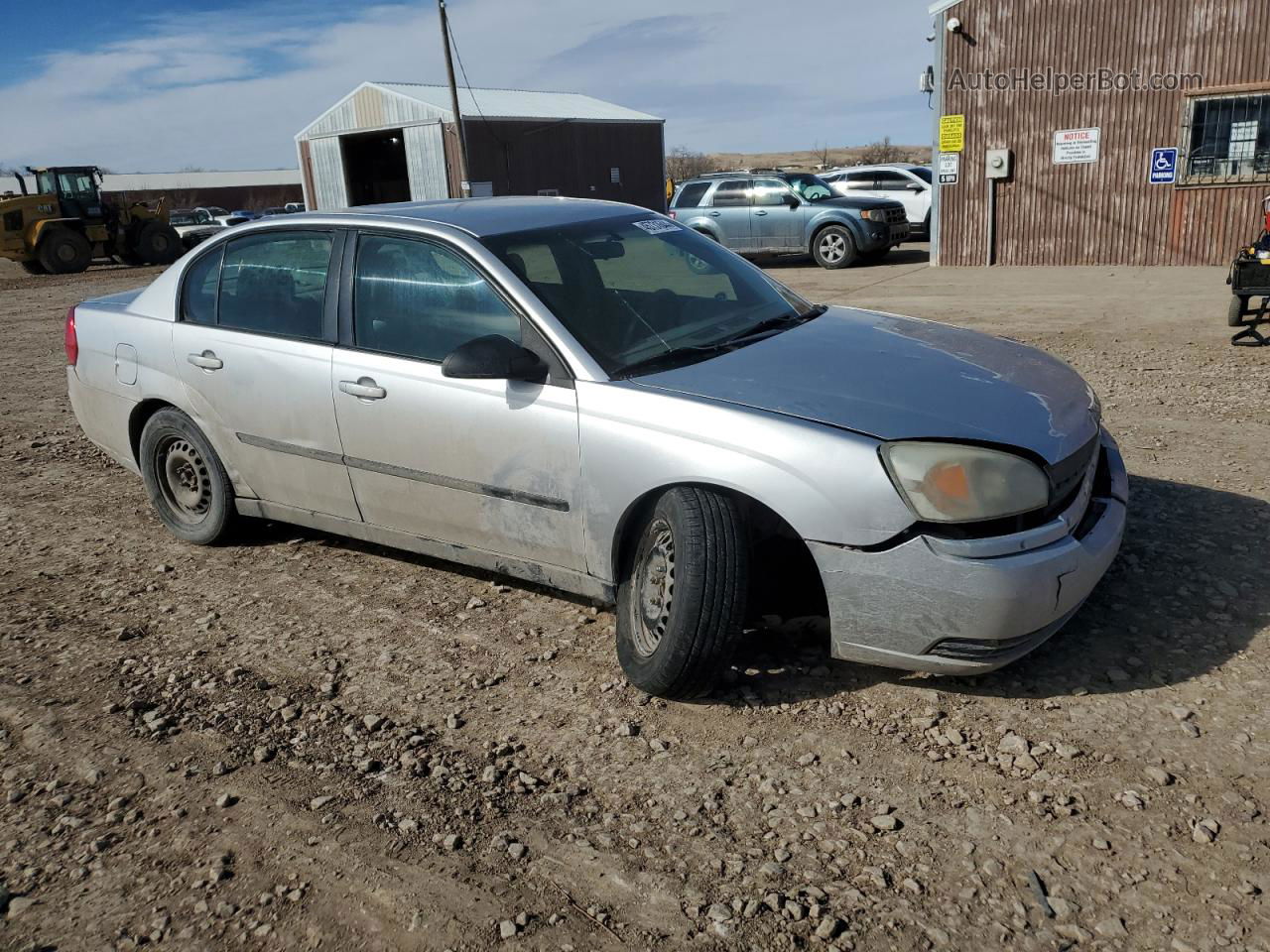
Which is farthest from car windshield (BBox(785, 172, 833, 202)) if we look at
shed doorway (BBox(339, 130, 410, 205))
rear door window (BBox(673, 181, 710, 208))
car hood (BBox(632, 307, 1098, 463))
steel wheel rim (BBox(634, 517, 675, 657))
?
shed doorway (BBox(339, 130, 410, 205))

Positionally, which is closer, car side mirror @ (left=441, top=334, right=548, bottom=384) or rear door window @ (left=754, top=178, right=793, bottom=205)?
car side mirror @ (left=441, top=334, right=548, bottom=384)

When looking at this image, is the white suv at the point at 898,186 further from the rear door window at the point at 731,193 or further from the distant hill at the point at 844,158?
the distant hill at the point at 844,158

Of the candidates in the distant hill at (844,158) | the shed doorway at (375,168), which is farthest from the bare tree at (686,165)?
the shed doorway at (375,168)

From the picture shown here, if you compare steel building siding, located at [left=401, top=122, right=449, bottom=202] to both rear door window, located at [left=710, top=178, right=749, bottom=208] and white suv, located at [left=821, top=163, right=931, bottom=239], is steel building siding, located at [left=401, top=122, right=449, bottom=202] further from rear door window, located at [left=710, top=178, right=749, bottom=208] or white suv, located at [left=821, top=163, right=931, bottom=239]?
rear door window, located at [left=710, top=178, right=749, bottom=208]

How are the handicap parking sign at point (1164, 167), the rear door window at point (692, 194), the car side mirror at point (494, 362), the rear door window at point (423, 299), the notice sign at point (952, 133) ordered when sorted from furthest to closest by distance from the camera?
the rear door window at point (692, 194), the notice sign at point (952, 133), the handicap parking sign at point (1164, 167), the rear door window at point (423, 299), the car side mirror at point (494, 362)

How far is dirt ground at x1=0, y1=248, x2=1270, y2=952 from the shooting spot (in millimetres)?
2420

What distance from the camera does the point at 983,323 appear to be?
10.9 meters

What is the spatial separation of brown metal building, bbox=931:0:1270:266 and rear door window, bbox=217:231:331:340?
14363 mm

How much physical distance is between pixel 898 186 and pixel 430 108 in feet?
54.6

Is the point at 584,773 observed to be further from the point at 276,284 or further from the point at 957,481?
the point at 276,284

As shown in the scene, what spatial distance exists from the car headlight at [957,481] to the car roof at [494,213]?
1876mm

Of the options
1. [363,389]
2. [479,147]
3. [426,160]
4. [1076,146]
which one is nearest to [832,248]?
[1076,146]

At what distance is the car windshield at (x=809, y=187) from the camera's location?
18.7 metres

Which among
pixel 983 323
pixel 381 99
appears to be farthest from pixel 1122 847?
pixel 381 99
